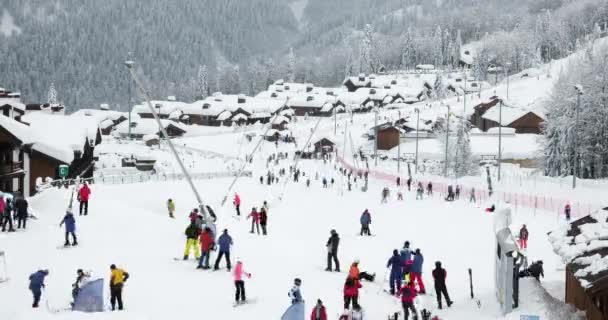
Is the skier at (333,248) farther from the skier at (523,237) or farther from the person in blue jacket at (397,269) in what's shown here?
the skier at (523,237)

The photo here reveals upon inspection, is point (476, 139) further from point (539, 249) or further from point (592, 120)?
point (539, 249)

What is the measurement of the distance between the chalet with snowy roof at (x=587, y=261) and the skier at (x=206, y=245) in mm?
7412

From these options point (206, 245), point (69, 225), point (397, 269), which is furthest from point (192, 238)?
point (397, 269)

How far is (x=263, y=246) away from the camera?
22.8m

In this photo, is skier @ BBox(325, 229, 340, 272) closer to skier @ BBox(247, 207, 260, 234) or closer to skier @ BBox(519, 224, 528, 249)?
skier @ BBox(247, 207, 260, 234)

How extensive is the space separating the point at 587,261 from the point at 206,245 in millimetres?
8261

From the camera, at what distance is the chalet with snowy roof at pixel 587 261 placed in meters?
12.0

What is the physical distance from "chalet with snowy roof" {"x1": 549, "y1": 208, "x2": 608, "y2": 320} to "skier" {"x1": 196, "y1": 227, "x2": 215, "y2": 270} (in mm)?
7412

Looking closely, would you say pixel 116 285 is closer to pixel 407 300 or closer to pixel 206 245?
pixel 206 245

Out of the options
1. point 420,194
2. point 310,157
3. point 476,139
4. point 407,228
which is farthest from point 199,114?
point 407,228

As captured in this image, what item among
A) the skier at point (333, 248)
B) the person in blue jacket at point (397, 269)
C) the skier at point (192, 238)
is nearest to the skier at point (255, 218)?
the skier at point (192, 238)

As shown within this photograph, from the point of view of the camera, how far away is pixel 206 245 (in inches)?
698

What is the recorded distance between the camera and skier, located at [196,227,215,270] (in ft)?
58.1

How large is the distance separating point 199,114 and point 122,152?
51569 millimetres
